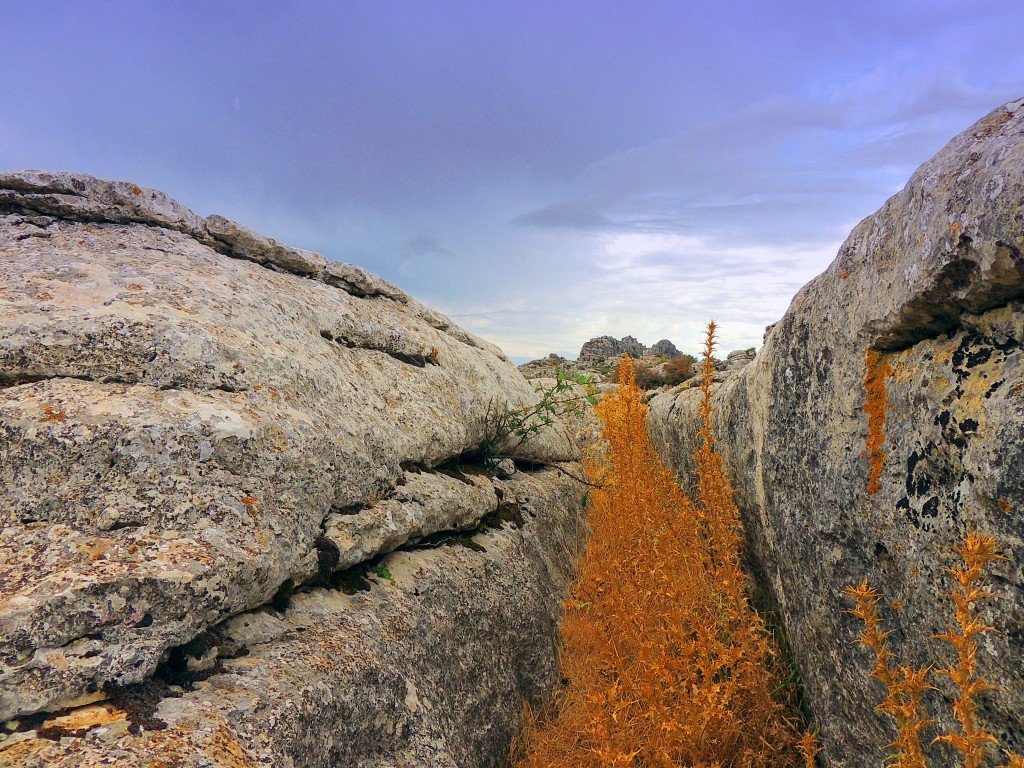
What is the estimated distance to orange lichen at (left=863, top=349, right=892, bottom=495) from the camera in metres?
2.55

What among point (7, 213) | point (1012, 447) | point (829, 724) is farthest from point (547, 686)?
point (7, 213)

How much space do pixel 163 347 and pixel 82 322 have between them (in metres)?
0.38

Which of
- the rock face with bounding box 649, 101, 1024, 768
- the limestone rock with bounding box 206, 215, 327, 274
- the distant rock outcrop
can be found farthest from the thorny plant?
the distant rock outcrop

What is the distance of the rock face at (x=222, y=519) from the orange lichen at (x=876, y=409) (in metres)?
2.28

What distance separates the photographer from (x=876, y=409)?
8.60 ft

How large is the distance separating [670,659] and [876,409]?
1588mm

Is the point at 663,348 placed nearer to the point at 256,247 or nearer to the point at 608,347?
the point at 608,347

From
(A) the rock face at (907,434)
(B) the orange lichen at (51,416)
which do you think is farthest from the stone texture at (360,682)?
(A) the rock face at (907,434)

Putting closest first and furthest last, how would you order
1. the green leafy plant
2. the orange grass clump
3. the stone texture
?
the stone texture → the orange grass clump → the green leafy plant

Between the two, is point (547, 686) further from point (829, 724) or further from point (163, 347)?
point (163, 347)

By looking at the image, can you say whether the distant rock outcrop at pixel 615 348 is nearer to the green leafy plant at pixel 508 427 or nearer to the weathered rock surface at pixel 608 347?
the weathered rock surface at pixel 608 347

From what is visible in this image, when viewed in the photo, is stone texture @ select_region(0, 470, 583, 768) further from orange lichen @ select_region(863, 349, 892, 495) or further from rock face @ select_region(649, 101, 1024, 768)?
orange lichen @ select_region(863, 349, 892, 495)

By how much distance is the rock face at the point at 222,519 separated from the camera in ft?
6.59

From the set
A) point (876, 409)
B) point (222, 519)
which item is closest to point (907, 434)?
point (876, 409)
